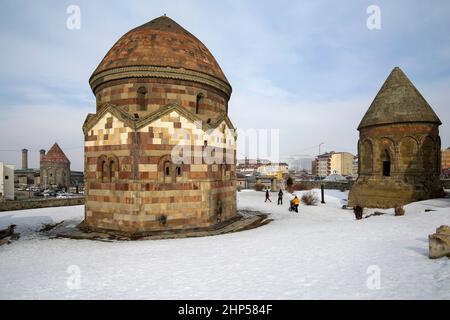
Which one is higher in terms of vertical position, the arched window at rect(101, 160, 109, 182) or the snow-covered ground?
the arched window at rect(101, 160, 109, 182)

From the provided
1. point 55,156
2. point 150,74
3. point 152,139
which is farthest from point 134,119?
point 55,156

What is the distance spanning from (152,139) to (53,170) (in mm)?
53629

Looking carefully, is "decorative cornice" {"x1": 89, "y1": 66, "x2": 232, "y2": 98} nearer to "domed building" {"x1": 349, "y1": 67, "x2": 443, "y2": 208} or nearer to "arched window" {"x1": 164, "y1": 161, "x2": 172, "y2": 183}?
"arched window" {"x1": 164, "y1": 161, "x2": 172, "y2": 183}

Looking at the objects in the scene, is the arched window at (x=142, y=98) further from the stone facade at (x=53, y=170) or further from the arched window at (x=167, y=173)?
the stone facade at (x=53, y=170)

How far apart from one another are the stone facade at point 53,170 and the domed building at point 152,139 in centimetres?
5003

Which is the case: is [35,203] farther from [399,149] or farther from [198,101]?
[399,149]

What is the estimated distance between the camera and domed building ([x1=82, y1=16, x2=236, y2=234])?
12688 mm

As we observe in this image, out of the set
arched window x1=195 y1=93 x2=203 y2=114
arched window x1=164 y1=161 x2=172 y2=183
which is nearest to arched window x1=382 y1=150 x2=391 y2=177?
arched window x1=195 y1=93 x2=203 y2=114

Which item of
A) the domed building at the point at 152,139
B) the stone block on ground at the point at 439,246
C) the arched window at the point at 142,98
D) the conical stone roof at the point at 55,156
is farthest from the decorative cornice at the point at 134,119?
the conical stone roof at the point at 55,156

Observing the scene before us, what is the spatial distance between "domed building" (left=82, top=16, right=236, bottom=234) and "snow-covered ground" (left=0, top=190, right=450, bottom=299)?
2.05 m

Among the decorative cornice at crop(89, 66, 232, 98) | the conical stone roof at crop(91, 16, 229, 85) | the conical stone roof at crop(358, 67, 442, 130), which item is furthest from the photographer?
the conical stone roof at crop(358, 67, 442, 130)

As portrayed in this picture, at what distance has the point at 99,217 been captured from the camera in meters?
13.5

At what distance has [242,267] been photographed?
7246 millimetres

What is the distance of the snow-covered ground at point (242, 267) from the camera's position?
564 centimetres
